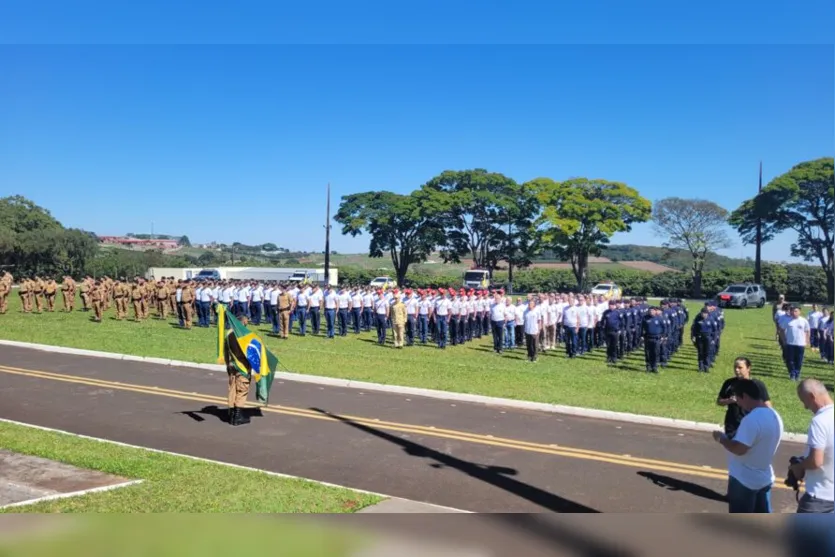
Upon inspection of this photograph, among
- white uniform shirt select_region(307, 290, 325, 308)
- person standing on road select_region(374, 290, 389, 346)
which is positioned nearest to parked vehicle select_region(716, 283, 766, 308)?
person standing on road select_region(374, 290, 389, 346)

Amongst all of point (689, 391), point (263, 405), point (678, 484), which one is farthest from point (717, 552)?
point (689, 391)

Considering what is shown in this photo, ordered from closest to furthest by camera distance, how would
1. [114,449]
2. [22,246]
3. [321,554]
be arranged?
[321,554] < [114,449] < [22,246]

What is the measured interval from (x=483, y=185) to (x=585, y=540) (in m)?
5.46

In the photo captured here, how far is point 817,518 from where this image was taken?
172 inches

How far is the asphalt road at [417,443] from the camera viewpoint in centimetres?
623

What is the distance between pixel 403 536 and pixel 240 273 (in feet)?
86.6

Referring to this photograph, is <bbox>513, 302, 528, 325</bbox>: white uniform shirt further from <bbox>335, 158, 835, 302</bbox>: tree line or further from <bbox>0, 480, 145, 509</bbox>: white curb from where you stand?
<bbox>0, 480, 145, 509</bbox>: white curb

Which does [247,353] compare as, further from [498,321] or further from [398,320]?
[498,321]

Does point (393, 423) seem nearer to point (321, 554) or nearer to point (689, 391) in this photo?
point (321, 554)

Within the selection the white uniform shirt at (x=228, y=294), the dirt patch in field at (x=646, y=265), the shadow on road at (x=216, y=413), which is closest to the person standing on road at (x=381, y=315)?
the white uniform shirt at (x=228, y=294)

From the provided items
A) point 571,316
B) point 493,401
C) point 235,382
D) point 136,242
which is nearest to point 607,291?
point 571,316

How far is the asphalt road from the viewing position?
6227 mm

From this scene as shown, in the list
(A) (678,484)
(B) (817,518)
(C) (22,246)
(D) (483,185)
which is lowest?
(A) (678,484)

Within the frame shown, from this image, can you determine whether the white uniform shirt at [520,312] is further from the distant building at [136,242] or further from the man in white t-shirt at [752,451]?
the man in white t-shirt at [752,451]
